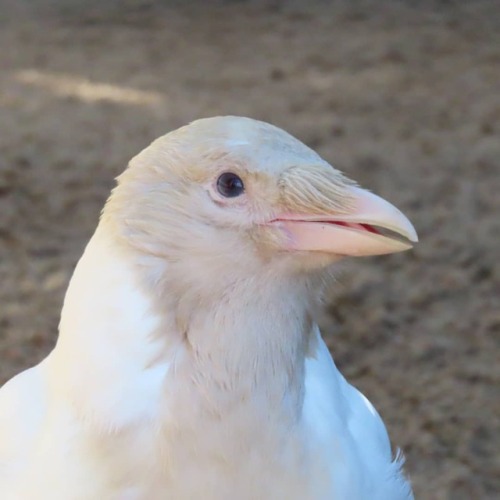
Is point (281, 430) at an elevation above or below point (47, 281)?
above

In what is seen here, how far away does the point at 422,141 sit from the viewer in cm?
373

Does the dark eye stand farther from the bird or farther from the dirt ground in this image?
the dirt ground

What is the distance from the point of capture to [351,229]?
3.96ft

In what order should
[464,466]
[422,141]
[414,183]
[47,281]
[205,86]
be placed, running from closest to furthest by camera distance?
[464,466], [47,281], [414,183], [422,141], [205,86]

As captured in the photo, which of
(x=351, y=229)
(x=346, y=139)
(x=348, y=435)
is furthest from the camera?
(x=346, y=139)

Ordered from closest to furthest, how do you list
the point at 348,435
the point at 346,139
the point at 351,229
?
the point at 351,229, the point at 348,435, the point at 346,139

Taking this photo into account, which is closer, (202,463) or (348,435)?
(202,463)

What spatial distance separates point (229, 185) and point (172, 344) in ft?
0.67

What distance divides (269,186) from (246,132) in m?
0.07

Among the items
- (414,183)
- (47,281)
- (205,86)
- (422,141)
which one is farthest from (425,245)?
(205,86)

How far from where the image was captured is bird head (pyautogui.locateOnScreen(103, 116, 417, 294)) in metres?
1.20

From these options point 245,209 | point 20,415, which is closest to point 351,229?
point 245,209

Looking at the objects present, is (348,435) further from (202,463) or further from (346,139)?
(346,139)

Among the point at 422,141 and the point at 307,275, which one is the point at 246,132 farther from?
the point at 422,141
